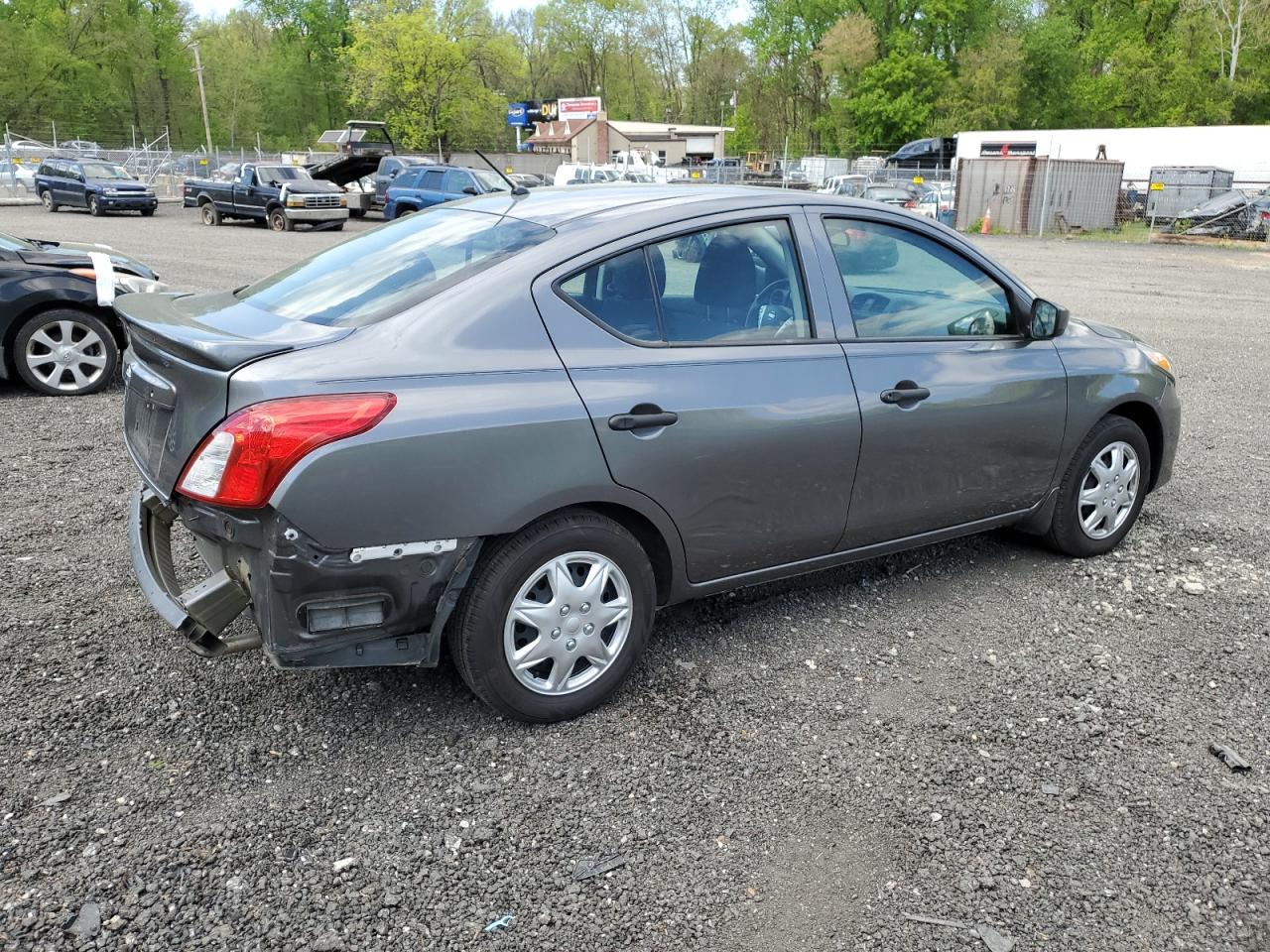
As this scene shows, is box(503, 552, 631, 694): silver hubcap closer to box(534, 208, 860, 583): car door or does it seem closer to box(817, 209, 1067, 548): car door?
box(534, 208, 860, 583): car door

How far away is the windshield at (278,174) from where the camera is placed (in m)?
27.1

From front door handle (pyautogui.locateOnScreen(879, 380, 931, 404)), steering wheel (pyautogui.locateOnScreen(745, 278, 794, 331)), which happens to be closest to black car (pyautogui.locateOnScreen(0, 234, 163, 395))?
steering wheel (pyautogui.locateOnScreen(745, 278, 794, 331))

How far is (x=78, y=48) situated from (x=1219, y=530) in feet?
279

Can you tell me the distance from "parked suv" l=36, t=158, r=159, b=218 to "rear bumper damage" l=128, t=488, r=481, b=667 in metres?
32.7

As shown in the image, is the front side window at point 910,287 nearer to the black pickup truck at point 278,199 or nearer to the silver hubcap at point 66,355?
the silver hubcap at point 66,355

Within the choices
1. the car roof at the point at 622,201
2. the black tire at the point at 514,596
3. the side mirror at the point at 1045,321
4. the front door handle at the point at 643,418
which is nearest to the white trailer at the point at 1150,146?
the side mirror at the point at 1045,321

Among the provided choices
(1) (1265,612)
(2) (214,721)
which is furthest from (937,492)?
(2) (214,721)

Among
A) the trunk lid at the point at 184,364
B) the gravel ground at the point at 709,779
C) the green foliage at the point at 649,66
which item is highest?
the green foliage at the point at 649,66

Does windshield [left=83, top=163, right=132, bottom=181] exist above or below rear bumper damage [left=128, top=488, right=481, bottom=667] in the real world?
above

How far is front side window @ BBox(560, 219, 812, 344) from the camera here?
10.9 ft

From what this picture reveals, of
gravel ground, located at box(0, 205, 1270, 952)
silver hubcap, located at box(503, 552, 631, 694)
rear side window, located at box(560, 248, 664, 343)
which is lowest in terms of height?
gravel ground, located at box(0, 205, 1270, 952)

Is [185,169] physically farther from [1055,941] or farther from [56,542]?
[1055,941]

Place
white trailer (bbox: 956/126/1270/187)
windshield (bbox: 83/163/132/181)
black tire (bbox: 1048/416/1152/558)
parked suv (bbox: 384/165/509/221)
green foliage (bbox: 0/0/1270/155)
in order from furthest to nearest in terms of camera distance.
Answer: green foliage (bbox: 0/0/1270/155) → white trailer (bbox: 956/126/1270/187) → windshield (bbox: 83/163/132/181) → parked suv (bbox: 384/165/509/221) → black tire (bbox: 1048/416/1152/558)

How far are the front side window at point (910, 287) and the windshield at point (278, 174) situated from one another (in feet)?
85.9
